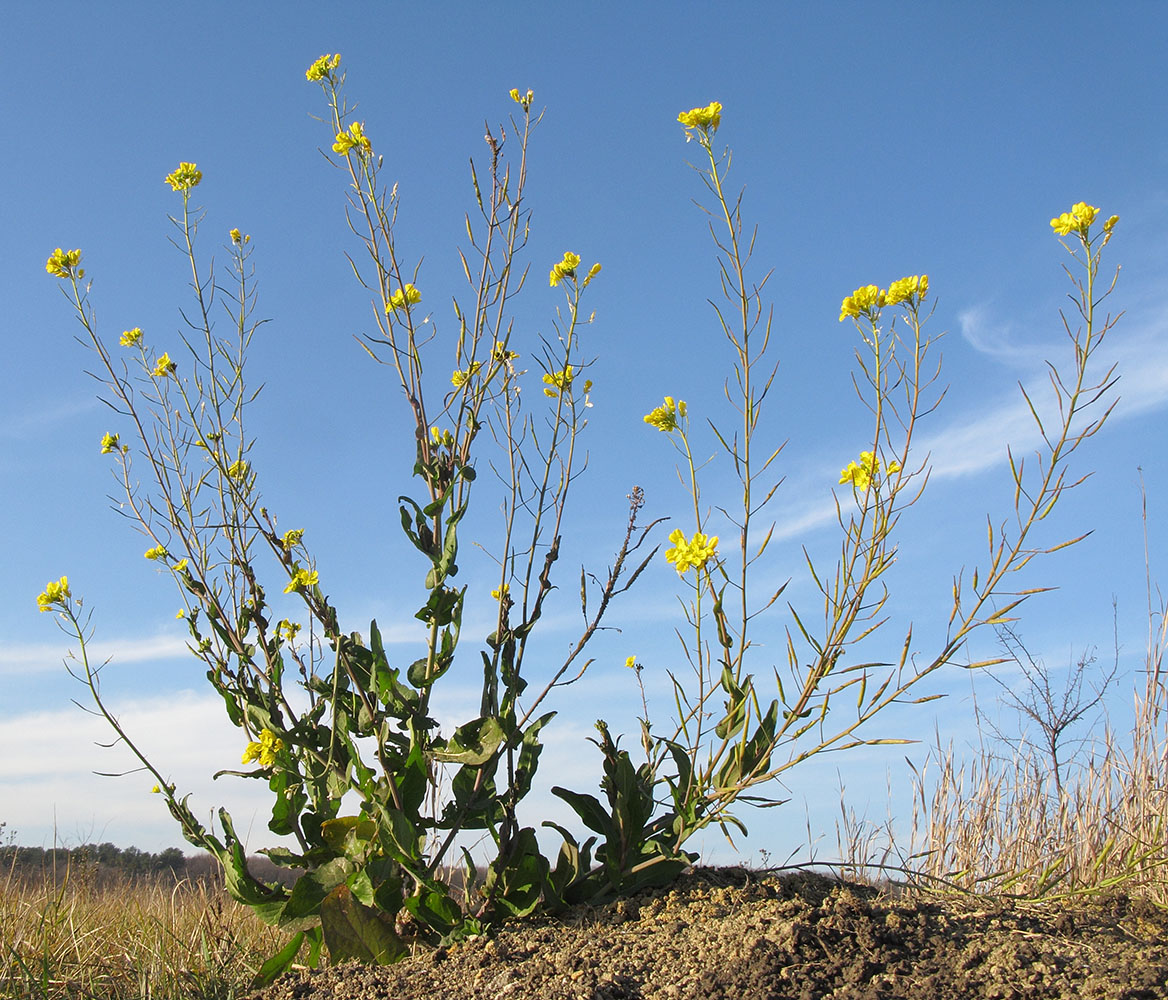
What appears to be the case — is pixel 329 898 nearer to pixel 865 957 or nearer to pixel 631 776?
pixel 631 776

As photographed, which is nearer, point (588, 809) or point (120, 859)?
point (588, 809)

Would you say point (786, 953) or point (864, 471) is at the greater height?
point (864, 471)

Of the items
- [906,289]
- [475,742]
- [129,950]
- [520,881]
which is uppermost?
[906,289]

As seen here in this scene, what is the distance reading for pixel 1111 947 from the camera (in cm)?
195

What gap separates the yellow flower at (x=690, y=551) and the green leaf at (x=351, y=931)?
1171mm

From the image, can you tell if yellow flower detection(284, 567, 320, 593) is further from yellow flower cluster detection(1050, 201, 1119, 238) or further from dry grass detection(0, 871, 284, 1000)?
yellow flower cluster detection(1050, 201, 1119, 238)

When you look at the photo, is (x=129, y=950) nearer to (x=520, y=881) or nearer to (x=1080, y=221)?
(x=520, y=881)

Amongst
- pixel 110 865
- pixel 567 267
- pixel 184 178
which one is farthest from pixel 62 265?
pixel 110 865

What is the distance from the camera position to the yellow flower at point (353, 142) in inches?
98.8

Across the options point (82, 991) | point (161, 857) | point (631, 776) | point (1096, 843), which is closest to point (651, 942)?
point (631, 776)

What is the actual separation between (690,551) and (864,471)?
419 millimetres

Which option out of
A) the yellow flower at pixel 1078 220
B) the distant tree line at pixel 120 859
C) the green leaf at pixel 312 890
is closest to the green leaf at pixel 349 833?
the green leaf at pixel 312 890

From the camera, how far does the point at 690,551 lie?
1.97 metres

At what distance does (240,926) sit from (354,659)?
1.42 metres
